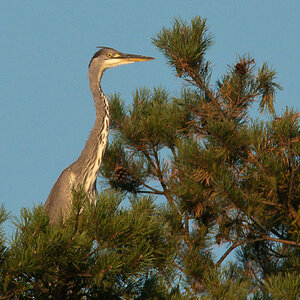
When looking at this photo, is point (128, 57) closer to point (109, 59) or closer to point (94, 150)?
point (109, 59)

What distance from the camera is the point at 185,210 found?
16.8 ft

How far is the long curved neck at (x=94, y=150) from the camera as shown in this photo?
5.54 meters

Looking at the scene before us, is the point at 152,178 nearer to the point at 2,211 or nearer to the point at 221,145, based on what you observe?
the point at 221,145

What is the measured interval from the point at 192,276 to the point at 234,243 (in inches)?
21.6

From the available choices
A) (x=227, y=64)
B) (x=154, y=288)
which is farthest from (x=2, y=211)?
(x=227, y=64)

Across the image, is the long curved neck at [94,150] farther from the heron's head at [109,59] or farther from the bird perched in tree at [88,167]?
the heron's head at [109,59]

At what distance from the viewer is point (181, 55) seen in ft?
16.1

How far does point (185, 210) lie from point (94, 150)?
116 centimetres

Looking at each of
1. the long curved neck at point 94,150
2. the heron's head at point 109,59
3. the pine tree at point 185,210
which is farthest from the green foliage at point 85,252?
the heron's head at point 109,59

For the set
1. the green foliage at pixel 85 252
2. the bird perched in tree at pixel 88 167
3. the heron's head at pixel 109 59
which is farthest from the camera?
the heron's head at pixel 109 59

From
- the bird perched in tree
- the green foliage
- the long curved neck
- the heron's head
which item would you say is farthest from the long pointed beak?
the green foliage

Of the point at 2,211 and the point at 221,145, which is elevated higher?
the point at 221,145

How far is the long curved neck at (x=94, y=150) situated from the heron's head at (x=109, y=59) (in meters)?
0.44

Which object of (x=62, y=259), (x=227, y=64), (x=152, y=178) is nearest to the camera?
(x=62, y=259)
